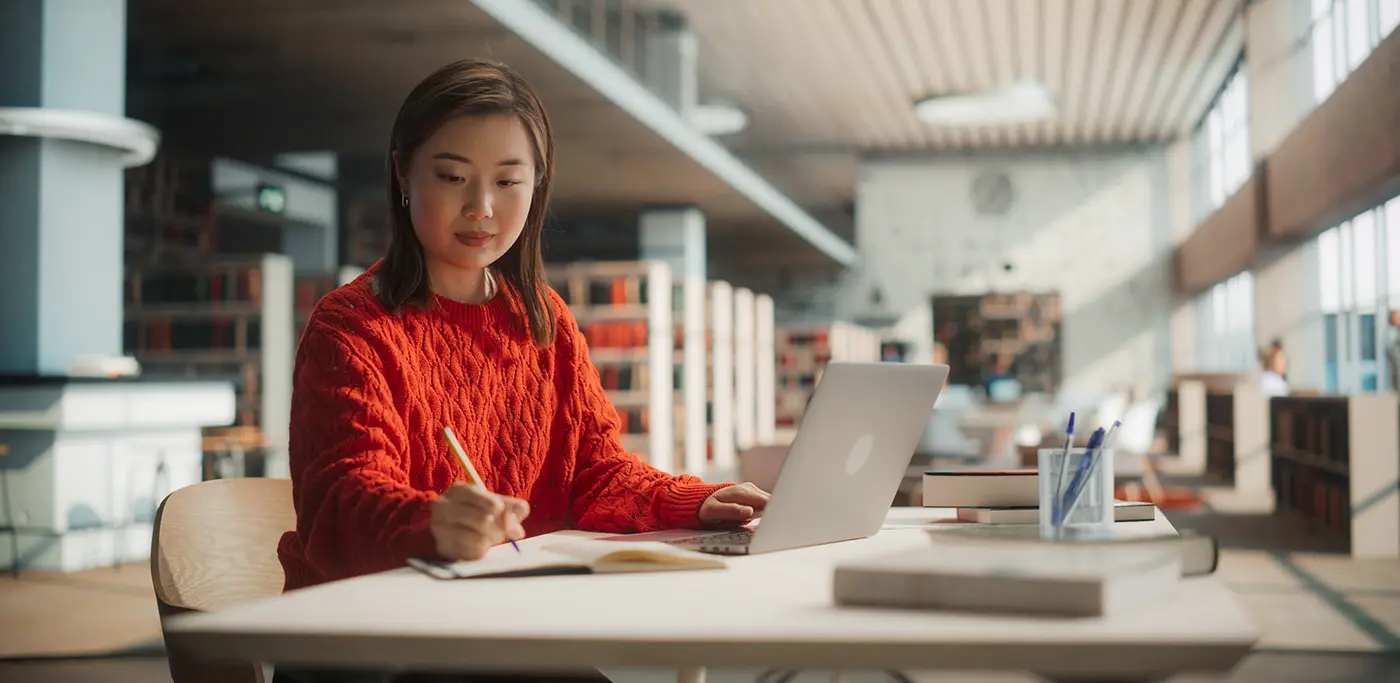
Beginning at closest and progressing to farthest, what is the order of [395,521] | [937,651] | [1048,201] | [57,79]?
[937,651] → [395,521] → [57,79] → [1048,201]

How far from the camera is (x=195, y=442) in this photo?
7.16 meters

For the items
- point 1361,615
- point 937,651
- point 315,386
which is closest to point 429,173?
point 315,386

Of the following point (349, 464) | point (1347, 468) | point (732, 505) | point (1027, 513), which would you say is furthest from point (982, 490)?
point (1347, 468)

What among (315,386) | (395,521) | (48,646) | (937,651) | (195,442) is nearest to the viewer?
(937,651)

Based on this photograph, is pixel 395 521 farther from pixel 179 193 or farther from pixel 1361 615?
pixel 179 193

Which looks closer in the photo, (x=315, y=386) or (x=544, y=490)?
(x=315, y=386)

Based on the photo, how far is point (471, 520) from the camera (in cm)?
113

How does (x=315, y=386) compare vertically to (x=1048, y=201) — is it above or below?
below

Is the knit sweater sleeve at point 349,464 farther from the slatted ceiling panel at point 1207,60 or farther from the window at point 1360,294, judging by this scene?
the slatted ceiling panel at point 1207,60

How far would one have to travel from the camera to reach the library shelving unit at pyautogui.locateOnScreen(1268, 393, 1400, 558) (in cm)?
680

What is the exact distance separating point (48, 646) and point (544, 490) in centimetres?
364

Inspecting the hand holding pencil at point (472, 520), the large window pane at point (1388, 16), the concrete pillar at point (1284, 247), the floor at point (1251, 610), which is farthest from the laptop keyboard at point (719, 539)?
the concrete pillar at point (1284, 247)

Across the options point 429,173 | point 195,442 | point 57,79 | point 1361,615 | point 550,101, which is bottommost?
point 1361,615

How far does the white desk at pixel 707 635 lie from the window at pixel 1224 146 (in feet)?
44.1
